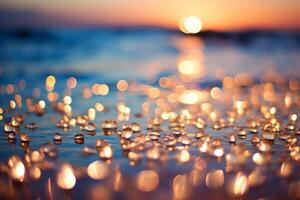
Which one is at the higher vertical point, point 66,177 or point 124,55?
point 124,55

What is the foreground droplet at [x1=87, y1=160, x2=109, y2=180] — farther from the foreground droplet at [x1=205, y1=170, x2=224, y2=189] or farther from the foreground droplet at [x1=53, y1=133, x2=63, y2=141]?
the foreground droplet at [x1=53, y1=133, x2=63, y2=141]

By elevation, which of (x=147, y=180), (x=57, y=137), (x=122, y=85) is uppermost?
(x=122, y=85)

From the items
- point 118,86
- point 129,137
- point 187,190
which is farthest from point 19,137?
point 118,86

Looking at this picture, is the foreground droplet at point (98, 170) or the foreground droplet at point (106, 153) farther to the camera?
the foreground droplet at point (106, 153)

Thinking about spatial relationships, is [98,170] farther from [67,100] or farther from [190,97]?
[190,97]

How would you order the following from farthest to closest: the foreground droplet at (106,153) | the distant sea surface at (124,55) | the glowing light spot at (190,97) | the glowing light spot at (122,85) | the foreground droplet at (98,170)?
the distant sea surface at (124,55)
the glowing light spot at (122,85)
the glowing light spot at (190,97)
the foreground droplet at (106,153)
the foreground droplet at (98,170)

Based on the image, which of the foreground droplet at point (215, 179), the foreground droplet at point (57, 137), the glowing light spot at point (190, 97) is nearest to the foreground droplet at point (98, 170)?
the foreground droplet at point (215, 179)

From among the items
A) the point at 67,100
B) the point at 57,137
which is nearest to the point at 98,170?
the point at 57,137

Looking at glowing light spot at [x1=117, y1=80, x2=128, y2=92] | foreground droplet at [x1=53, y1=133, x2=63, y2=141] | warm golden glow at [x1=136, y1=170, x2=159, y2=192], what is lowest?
warm golden glow at [x1=136, y1=170, x2=159, y2=192]

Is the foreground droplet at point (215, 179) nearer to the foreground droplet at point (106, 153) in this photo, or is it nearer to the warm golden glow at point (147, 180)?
the warm golden glow at point (147, 180)

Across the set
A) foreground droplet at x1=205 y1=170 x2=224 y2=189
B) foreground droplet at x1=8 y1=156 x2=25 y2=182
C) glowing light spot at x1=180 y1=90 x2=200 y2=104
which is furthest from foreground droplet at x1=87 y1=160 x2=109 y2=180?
glowing light spot at x1=180 y1=90 x2=200 y2=104

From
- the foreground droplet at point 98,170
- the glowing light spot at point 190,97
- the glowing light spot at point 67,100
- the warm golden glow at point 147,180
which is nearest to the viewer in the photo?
the warm golden glow at point 147,180
